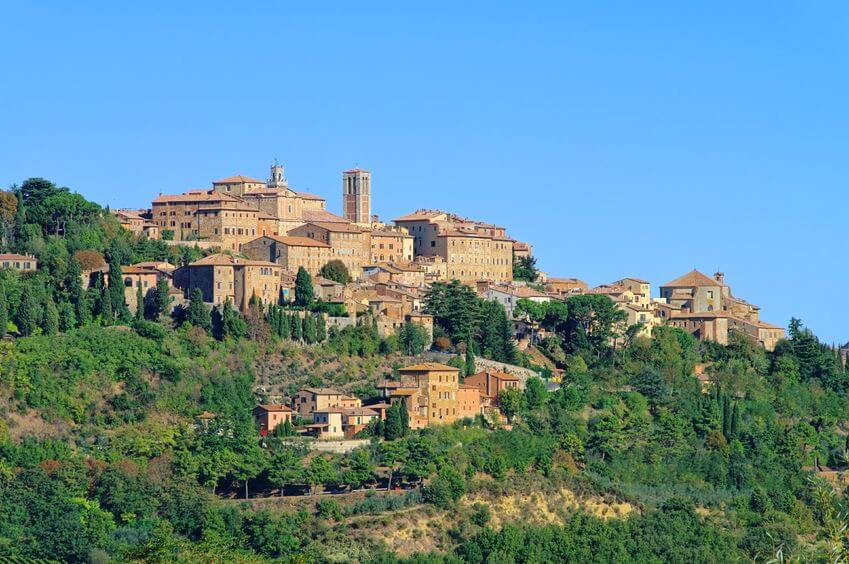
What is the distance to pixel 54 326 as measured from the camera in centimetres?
6016

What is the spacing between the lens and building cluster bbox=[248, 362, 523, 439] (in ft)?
191

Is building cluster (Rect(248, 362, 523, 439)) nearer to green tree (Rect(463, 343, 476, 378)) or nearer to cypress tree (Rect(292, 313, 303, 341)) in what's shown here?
green tree (Rect(463, 343, 476, 378))

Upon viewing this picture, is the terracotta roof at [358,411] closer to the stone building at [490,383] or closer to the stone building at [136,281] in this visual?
the stone building at [490,383]

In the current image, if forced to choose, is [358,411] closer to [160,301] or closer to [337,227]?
[160,301]

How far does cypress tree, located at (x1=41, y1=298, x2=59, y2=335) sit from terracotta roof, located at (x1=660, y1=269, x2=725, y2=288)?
33109 millimetres

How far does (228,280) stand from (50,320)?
734 centimetres

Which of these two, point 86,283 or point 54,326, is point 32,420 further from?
point 86,283

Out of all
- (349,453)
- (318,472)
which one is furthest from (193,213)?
Result: (318,472)

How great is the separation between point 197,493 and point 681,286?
117 ft

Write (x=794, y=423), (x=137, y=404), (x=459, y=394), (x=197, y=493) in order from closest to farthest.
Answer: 1. (x=197, y=493)
2. (x=137, y=404)
3. (x=459, y=394)
4. (x=794, y=423)

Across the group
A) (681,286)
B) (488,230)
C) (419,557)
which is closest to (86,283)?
(419,557)

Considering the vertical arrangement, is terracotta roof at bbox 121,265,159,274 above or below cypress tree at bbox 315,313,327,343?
above

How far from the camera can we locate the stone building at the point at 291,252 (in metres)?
70.9

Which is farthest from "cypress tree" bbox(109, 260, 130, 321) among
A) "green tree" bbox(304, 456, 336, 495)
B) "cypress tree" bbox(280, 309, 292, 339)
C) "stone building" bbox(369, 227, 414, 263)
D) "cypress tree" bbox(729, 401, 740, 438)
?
"cypress tree" bbox(729, 401, 740, 438)
